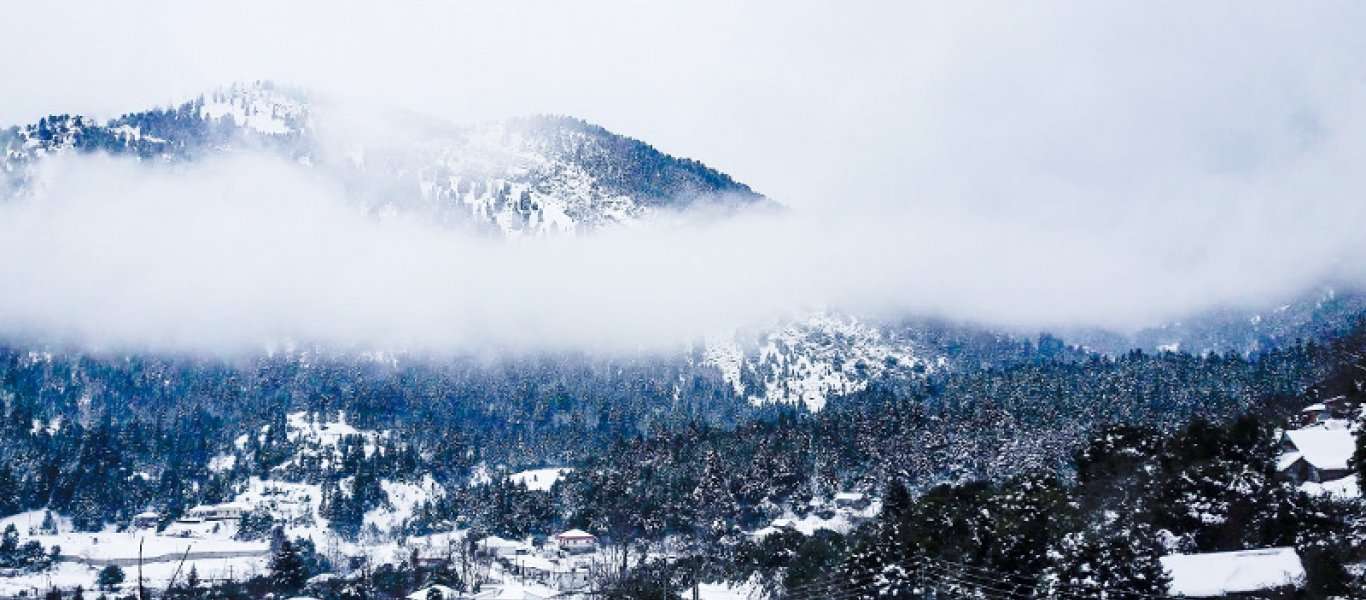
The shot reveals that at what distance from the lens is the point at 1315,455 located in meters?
78.1

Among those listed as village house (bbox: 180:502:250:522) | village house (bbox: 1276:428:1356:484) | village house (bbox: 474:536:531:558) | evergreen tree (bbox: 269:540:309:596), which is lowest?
village house (bbox: 180:502:250:522)

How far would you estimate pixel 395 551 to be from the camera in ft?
529

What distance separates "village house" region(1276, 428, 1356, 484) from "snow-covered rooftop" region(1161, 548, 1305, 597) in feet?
66.1

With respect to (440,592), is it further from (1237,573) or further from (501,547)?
(1237,573)

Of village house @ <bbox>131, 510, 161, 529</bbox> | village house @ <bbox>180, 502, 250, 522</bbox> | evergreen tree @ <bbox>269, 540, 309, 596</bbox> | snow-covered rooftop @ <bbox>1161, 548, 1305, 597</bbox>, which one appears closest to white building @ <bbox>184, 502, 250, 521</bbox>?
village house @ <bbox>180, 502, 250, 522</bbox>

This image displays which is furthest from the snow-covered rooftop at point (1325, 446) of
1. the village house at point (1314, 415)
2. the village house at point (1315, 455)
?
the village house at point (1314, 415)

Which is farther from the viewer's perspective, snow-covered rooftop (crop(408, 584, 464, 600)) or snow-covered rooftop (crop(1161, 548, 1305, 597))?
snow-covered rooftop (crop(408, 584, 464, 600))

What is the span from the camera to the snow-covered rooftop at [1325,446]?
75.8 m

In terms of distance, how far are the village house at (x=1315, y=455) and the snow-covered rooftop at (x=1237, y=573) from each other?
793 inches

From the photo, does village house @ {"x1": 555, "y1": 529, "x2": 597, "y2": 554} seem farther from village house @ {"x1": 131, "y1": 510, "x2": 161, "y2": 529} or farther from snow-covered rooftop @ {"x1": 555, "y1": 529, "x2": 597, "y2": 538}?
village house @ {"x1": 131, "y1": 510, "x2": 161, "y2": 529}

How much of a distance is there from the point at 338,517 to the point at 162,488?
130 ft

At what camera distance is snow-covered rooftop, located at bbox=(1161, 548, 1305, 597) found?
53000 mm

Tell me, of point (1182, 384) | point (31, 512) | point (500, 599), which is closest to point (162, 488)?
point (31, 512)

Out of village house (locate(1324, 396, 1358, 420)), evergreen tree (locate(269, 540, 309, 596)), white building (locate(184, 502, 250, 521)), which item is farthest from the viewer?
white building (locate(184, 502, 250, 521))
